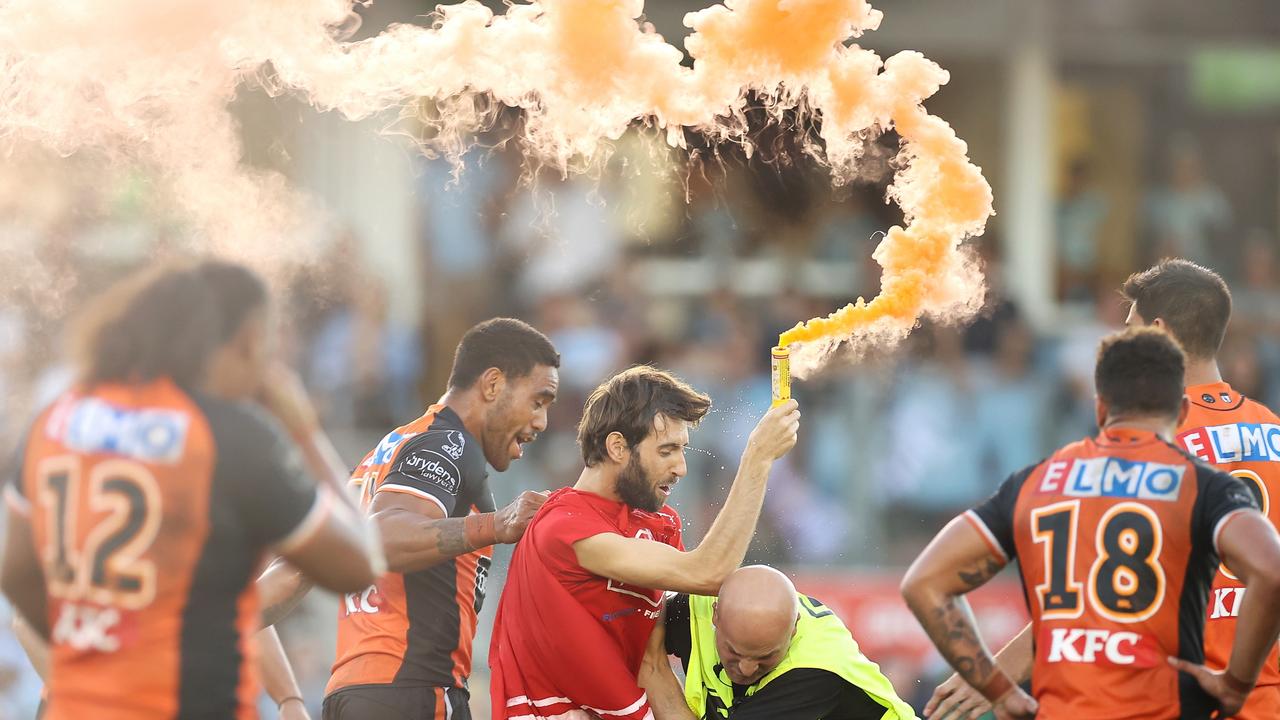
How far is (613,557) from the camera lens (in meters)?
5.71

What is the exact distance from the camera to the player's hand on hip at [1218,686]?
4.75 metres

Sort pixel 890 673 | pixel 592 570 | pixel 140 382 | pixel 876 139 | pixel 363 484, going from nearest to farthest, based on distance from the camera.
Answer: pixel 140 382
pixel 592 570
pixel 363 484
pixel 876 139
pixel 890 673

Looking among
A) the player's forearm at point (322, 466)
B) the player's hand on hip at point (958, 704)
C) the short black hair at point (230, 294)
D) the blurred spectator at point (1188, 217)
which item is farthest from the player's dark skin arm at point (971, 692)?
the blurred spectator at point (1188, 217)

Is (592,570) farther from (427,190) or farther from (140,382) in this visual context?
(427,190)

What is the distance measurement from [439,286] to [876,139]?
796cm

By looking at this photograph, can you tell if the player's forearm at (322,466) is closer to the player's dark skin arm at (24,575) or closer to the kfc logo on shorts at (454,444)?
the player's dark skin arm at (24,575)

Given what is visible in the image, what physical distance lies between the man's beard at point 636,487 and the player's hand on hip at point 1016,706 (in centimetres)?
154

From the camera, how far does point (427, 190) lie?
14.6 m

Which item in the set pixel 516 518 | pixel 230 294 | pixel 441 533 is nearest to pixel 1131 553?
pixel 516 518

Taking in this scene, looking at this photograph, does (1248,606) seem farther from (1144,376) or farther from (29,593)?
Answer: (29,593)

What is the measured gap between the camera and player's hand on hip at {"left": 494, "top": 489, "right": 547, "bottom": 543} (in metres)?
5.94

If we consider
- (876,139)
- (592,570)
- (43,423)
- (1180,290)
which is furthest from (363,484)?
(1180,290)

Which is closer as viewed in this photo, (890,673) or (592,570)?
(592,570)

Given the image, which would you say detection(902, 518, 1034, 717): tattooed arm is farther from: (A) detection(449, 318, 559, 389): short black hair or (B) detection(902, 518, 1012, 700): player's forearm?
(A) detection(449, 318, 559, 389): short black hair
